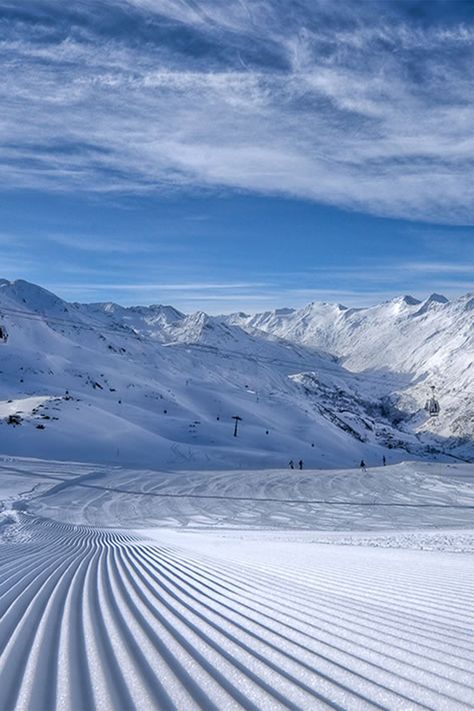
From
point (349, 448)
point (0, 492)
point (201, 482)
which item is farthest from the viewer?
point (349, 448)

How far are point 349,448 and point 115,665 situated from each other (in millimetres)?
91450

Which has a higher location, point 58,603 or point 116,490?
point 58,603

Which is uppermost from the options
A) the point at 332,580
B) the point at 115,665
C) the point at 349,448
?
the point at 115,665

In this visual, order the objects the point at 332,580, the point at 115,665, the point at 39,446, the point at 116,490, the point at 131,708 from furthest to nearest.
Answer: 1. the point at 39,446
2. the point at 116,490
3. the point at 332,580
4. the point at 115,665
5. the point at 131,708

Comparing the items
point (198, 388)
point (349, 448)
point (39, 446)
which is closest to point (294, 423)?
point (349, 448)

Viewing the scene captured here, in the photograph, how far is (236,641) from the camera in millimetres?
5363

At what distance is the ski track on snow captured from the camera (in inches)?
160

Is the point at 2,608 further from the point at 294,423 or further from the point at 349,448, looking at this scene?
the point at 294,423

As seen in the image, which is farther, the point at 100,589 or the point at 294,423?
the point at 294,423

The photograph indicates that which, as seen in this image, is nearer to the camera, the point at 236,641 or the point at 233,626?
the point at 236,641

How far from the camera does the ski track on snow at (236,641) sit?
405 cm

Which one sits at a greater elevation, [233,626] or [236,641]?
[236,641]

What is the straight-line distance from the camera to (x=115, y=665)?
4664 millimetres

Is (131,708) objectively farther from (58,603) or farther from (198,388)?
(198,388)
